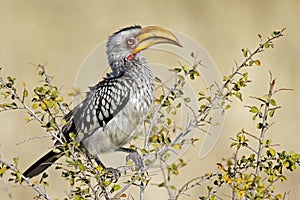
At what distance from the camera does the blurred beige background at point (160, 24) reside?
404 centimetres

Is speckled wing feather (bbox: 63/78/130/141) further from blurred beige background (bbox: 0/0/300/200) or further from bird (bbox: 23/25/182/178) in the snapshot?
blurred beige background (bbox: 0/0/300/200)

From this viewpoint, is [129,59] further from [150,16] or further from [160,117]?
[150,16]

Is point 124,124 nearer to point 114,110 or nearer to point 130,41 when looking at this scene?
point 114,110

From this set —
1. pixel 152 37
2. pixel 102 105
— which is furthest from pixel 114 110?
pixel 152 37

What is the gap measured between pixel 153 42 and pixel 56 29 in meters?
1.61

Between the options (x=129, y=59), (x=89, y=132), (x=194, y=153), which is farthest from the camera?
(x=194, y=153)

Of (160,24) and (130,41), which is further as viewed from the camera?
(160,24)

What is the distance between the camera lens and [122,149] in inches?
108

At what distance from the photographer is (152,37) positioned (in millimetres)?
2771

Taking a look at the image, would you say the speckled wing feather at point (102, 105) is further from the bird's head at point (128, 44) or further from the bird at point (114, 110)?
the bird's head at point (128, 44)

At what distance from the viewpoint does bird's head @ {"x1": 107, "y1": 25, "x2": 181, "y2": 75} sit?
2805 millimetres

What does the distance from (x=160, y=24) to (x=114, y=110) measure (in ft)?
5.93

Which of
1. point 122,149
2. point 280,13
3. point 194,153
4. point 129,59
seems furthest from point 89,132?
point 280,13

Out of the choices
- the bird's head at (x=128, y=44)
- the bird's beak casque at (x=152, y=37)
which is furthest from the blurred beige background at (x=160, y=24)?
the bird's beak casque at (x=152, y=37)
